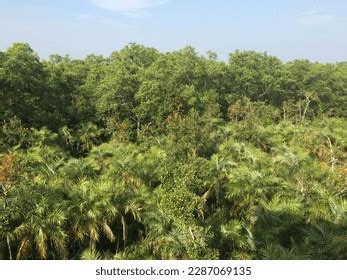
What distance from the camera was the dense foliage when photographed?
12.1 metres

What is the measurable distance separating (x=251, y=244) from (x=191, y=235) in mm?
3435

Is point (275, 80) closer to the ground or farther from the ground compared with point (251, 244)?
farther from the ground

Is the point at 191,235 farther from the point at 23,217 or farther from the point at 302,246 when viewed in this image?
the point at 23,217

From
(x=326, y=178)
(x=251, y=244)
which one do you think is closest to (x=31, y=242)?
(x=251, y=244)

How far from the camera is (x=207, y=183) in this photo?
16.3m

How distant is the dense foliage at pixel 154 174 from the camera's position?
1214 cm

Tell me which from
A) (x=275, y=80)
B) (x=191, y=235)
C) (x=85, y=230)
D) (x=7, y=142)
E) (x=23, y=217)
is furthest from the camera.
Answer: (x=275, y=80)

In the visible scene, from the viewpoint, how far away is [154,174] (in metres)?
16.3

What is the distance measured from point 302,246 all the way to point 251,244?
146 centimetres
